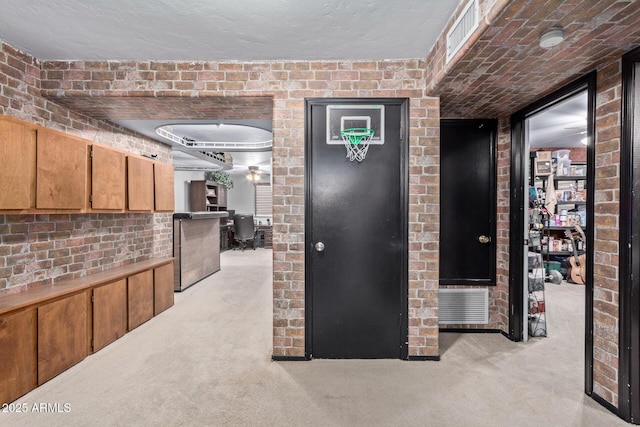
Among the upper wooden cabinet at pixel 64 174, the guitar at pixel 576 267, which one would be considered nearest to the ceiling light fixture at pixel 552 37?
the upper wooden cabinet at pixel 64 174

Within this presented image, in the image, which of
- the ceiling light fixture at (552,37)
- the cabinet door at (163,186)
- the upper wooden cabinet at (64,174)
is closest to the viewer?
the ceiling light fixture at (552,37)

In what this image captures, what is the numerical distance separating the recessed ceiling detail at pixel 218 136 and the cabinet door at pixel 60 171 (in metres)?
1.46

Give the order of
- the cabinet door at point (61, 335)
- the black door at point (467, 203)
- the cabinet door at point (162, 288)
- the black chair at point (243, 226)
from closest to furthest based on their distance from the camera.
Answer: the cabinet door at point (61, 335)
the black door at point (467, 203)
the cabinet door at point (162, 288)
the black chair at point (243, 226)

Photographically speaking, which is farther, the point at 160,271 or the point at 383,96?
the point at 160,271

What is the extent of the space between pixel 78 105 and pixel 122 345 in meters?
2.44

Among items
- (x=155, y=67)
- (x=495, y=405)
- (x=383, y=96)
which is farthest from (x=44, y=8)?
(x=495, y=405)

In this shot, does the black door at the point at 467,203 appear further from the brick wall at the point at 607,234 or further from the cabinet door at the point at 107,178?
Answer: the cabinet door at the point at 107,178

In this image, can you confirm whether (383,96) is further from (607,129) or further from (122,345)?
(122,345)

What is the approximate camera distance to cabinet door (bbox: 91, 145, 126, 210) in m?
2.83

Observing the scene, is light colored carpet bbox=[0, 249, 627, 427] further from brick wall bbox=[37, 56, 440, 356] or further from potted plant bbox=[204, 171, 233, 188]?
potted plant bbox=[204, 171, 233, 188]

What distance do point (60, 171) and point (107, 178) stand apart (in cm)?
54

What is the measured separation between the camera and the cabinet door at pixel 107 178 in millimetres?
2825

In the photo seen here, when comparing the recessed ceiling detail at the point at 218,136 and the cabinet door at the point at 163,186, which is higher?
the recessed ceiling detail at the point at 218,136

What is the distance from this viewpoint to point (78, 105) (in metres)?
2.79
